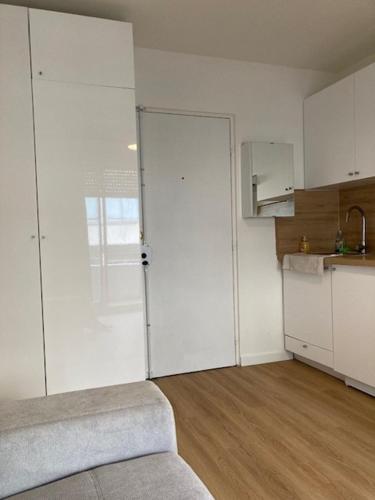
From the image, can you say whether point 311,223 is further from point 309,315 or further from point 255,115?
point 255,115

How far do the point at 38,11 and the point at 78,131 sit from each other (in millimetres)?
676

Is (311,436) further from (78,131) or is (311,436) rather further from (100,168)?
(78,131)

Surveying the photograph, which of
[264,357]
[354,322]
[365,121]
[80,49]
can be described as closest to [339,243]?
[354,322]

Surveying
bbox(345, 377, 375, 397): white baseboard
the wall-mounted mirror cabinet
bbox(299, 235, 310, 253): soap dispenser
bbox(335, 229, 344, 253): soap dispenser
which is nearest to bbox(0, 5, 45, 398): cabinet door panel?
the wall-mounted mirror cabinet

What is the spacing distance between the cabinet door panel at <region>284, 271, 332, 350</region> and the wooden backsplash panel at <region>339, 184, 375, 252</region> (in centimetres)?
63

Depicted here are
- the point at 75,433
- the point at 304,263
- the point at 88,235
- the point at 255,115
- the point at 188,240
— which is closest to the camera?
the point at 75,433

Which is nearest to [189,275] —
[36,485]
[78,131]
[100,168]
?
[100,168]

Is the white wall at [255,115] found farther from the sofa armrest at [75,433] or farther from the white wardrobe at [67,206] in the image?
the sofa armrest at [75,433]

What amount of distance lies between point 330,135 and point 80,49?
204 centimetres

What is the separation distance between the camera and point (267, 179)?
3348mm

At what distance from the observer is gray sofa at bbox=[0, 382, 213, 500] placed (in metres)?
1.08

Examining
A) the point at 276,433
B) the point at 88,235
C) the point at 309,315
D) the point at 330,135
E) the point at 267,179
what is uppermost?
the point at 330,135

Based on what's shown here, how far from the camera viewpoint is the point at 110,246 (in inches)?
94.3

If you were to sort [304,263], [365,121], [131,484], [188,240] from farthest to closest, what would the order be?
[188,240], [304,263], [365,121], [131,484]
